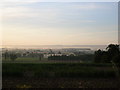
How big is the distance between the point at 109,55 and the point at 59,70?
3.60 ft

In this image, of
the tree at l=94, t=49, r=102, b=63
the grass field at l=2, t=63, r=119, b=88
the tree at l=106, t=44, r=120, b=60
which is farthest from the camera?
the tree at l=94, t=49, r=102, b=63

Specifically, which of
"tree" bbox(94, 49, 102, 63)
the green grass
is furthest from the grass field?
"tree" bbox(94, 49, 102, 63)

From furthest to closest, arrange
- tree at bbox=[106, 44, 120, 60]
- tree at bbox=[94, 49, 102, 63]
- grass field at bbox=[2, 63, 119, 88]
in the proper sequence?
1. tree at bbox=[94, 49, 102, 63]
2. grass field at bbox=[2, 63, 119, 88]
3. tree at bbox=[106, 44, 120, 60]

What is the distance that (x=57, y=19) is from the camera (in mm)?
3264

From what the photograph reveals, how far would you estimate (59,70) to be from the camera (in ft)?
12.7

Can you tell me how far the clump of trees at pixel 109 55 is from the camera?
3510 millimetres

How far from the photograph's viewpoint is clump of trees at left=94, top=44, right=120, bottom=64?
11.5 ft

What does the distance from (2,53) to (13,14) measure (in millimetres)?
754

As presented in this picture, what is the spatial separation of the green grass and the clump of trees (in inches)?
5.6

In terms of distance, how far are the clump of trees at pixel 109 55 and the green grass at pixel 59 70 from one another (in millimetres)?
142

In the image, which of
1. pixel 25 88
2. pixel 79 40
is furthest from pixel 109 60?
pixel 25 88

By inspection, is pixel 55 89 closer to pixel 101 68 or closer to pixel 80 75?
pixel 80 75

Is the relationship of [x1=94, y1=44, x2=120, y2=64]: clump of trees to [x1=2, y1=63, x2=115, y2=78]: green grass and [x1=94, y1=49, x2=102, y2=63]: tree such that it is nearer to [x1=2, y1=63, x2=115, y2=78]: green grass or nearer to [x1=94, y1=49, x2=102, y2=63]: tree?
[x1=94, y1=49, x2=102, y2=63]: tree

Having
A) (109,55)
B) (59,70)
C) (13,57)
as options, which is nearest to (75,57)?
(59,70)
